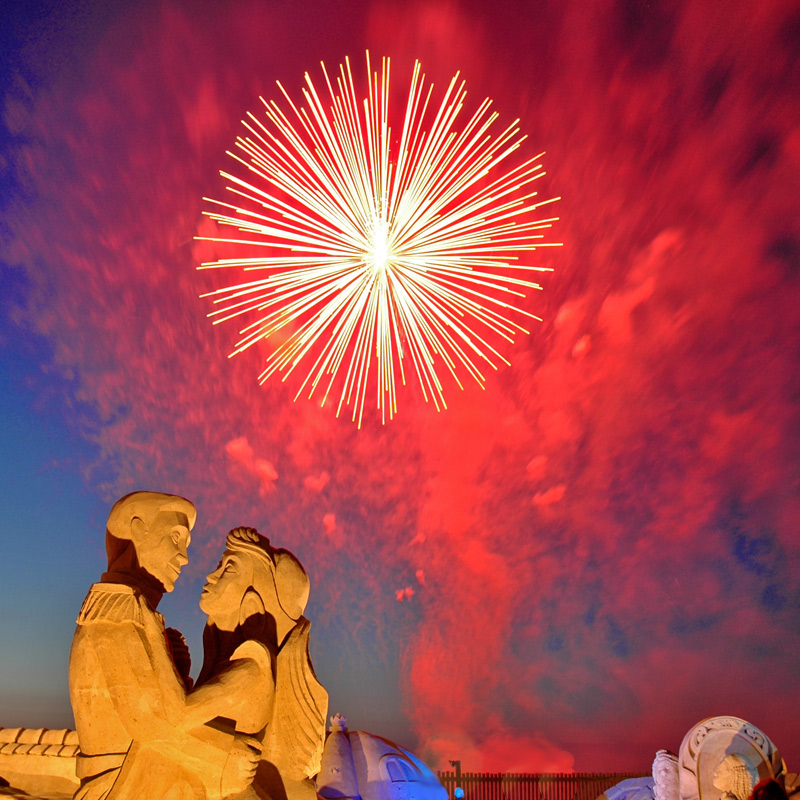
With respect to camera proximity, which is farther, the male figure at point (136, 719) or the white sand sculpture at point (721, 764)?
the white sand sculpture at point (721, 764)

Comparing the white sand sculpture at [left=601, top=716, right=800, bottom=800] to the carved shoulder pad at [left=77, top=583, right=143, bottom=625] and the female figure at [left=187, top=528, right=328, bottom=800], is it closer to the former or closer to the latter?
the female figure at [left=187, top=528, right=328, bottom=800]

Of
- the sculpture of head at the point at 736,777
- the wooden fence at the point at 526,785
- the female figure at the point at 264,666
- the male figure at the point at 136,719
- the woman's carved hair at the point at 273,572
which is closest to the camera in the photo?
the male figure at the point at 136,719

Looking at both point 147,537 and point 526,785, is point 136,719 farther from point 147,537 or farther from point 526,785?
point 526,785

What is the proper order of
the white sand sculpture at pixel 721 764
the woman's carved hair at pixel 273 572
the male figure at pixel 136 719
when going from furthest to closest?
1. the white sand sculpture at pixel 721 764
2. the woman's carved hair at pixel 273 572
3. the male figure at pixel 136 719

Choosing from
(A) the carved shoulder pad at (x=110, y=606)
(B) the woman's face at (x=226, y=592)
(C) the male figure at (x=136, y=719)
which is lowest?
(C) the male figure at (x=136, y=719)

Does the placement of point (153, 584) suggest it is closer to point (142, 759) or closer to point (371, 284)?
point (142, 759)

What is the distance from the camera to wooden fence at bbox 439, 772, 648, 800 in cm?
1548

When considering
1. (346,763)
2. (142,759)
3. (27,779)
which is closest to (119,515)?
(142,759)

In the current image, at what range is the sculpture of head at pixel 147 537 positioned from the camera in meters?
4.83

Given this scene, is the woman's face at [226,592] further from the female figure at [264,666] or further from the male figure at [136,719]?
the male figure at [136,719]

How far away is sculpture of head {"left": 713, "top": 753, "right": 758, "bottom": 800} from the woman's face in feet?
19.6

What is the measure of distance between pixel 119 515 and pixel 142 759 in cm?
160

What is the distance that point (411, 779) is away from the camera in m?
8.96

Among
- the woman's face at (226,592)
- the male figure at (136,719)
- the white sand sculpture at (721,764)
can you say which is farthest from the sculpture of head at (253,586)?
the white sand sculpture at (721,764)
